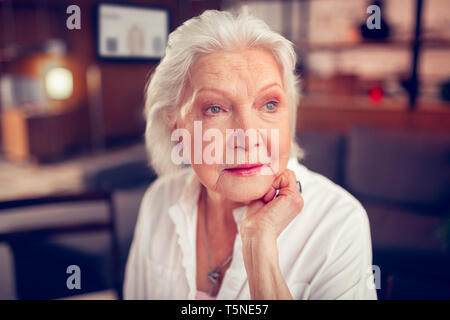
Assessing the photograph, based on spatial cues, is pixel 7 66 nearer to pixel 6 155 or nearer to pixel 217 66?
pixel 6 155

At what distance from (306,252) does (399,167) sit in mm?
1508

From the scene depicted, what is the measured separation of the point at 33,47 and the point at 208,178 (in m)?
6.69

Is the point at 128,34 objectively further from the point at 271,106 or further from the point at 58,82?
the point at 58,82

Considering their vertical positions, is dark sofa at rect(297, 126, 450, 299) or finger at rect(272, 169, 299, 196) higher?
finger at rect(272, 169, 299, 196)

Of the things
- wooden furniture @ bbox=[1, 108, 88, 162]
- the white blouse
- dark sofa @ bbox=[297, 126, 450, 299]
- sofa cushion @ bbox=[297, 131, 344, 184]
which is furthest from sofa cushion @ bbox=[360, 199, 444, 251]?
wooden furniture @ bbox=[1, 108, 88, 162]

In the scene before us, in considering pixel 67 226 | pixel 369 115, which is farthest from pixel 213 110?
pixel 369 115

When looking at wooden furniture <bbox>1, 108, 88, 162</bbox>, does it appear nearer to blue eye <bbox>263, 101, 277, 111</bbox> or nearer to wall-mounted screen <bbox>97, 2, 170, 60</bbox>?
wall-mounted screen <bbox>97, 2, 170, 60</bbox>

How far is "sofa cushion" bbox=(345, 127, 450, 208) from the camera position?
1.98 metres

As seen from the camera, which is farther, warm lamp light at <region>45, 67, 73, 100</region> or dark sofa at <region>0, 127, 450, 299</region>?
warm lamp light at <region>45, 67, 73, 100</region>

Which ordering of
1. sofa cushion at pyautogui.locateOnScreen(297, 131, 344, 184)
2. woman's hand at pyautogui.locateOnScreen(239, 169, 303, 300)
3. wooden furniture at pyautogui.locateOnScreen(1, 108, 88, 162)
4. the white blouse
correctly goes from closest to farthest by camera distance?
1. woman's hand at pyautogui.locateOnScreen(239, 169, 303, 300)
2. the white blouse
3. sofa cushion at pyautogui.locateOnScreen(297, 131, 344, 184)
4. wooden furniture at pyautogui.locateOnScreen(1, 108, 88, 162)

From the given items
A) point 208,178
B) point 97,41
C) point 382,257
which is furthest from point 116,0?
point 382,257

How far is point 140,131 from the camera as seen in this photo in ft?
5.67

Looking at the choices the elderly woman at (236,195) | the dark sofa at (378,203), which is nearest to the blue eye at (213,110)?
the elderly woman at (236,195)

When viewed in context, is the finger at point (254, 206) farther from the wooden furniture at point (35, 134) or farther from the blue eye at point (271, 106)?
the wooden furniture at point (35, 134)
